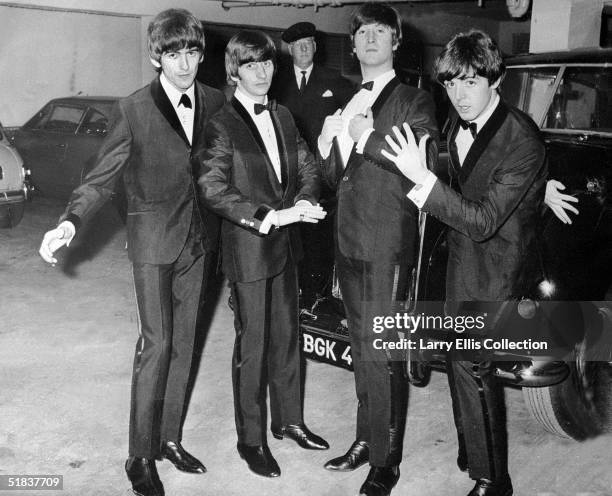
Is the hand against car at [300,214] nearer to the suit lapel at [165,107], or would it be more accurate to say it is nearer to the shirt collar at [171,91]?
the suit lapel at [165,107]

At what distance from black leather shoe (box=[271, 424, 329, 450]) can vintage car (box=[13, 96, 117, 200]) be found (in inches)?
271

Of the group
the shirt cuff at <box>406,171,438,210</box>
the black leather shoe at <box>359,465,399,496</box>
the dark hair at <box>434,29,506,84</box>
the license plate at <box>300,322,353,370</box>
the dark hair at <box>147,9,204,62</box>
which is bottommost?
the black leather shoe at <box>359,465,399,496</box>

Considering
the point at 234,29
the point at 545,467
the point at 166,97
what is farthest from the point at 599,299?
the point at 234,29

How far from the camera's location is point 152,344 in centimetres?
302

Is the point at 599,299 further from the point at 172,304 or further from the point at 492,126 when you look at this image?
the point at 172,304

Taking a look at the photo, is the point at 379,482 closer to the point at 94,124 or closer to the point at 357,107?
the point at 357,107

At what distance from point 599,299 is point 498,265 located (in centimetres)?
98

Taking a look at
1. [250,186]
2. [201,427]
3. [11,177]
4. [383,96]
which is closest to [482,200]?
[383,96]

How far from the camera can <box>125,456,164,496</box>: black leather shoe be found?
3.02 meters

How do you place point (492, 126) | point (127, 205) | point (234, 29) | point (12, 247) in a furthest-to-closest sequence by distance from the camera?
point (234, 29) → point (12, 247) → point (127, 205) → point (492, 126)

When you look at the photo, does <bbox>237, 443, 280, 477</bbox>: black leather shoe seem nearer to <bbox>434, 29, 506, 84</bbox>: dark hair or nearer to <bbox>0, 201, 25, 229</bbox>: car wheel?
<bbox>434, 29, 506, 84</bbox>: dark hair

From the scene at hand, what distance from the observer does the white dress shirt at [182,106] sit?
300 centimetres

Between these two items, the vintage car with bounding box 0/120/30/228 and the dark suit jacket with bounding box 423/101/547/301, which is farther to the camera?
the vintage car with bounding box 0/120/30/228

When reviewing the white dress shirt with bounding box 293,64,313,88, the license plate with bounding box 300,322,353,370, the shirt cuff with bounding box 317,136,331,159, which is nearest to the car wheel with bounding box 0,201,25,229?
the white dress shirt with bounding box 293,64,313,88
